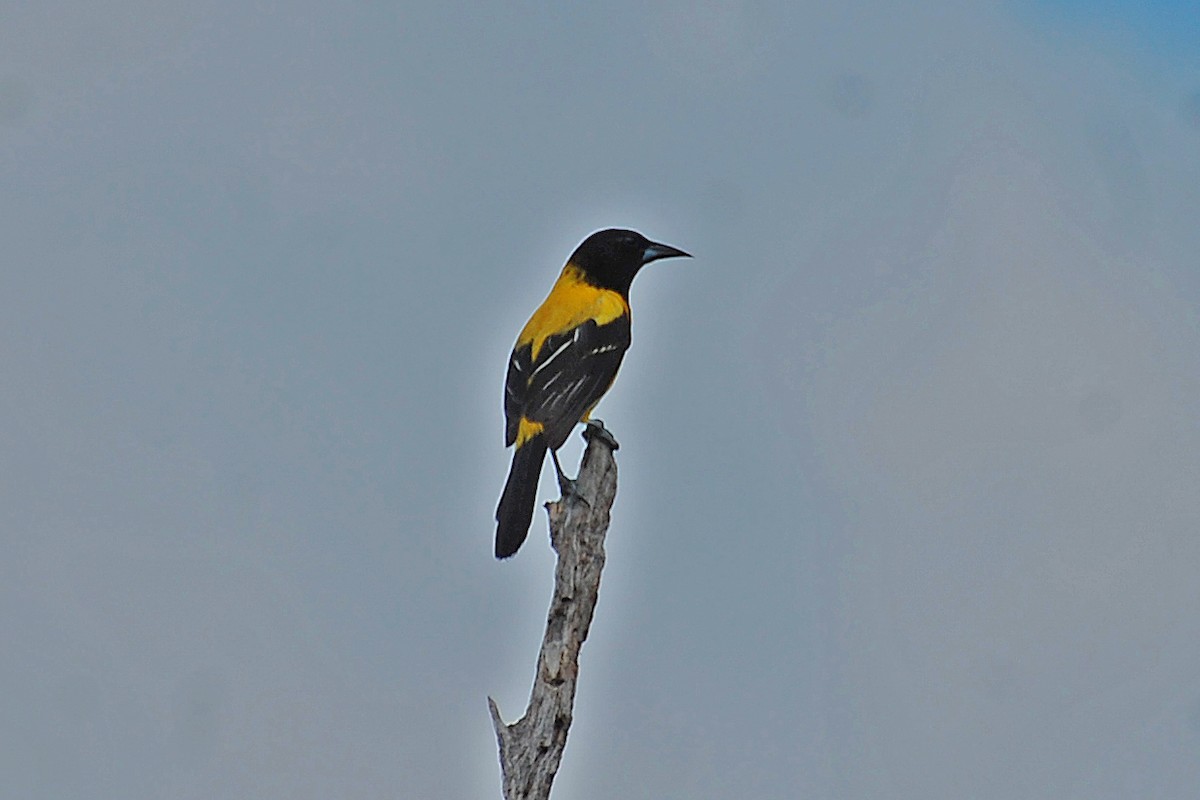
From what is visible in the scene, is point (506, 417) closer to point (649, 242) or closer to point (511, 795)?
point (649, 242)

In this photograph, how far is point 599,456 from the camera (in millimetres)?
7559

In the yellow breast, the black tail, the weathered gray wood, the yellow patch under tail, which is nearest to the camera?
the weathered gray wood

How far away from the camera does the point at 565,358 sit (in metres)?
8.62

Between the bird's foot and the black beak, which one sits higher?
the black beak

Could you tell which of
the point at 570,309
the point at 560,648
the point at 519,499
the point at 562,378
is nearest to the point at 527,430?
the point at 562,378

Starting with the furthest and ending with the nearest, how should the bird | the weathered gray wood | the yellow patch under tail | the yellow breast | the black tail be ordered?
1. the yellow breast
2. the yellow patch under tail
3. the bird
4. the black tail
5. the weathered gray wood

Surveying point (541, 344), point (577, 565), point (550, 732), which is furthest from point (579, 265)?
point (550, 732)

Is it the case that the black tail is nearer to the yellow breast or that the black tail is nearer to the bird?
the bird

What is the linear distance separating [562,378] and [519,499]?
100 centimetres

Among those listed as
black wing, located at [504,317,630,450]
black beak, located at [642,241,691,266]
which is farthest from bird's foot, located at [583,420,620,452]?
black beak, located at [642,241,691,266]

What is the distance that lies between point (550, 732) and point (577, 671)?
0.30m

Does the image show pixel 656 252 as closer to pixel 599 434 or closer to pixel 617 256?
pixel 617 256

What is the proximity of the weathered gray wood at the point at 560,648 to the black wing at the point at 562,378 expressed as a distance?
95 cm

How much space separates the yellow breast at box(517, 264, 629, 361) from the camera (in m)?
8.96
